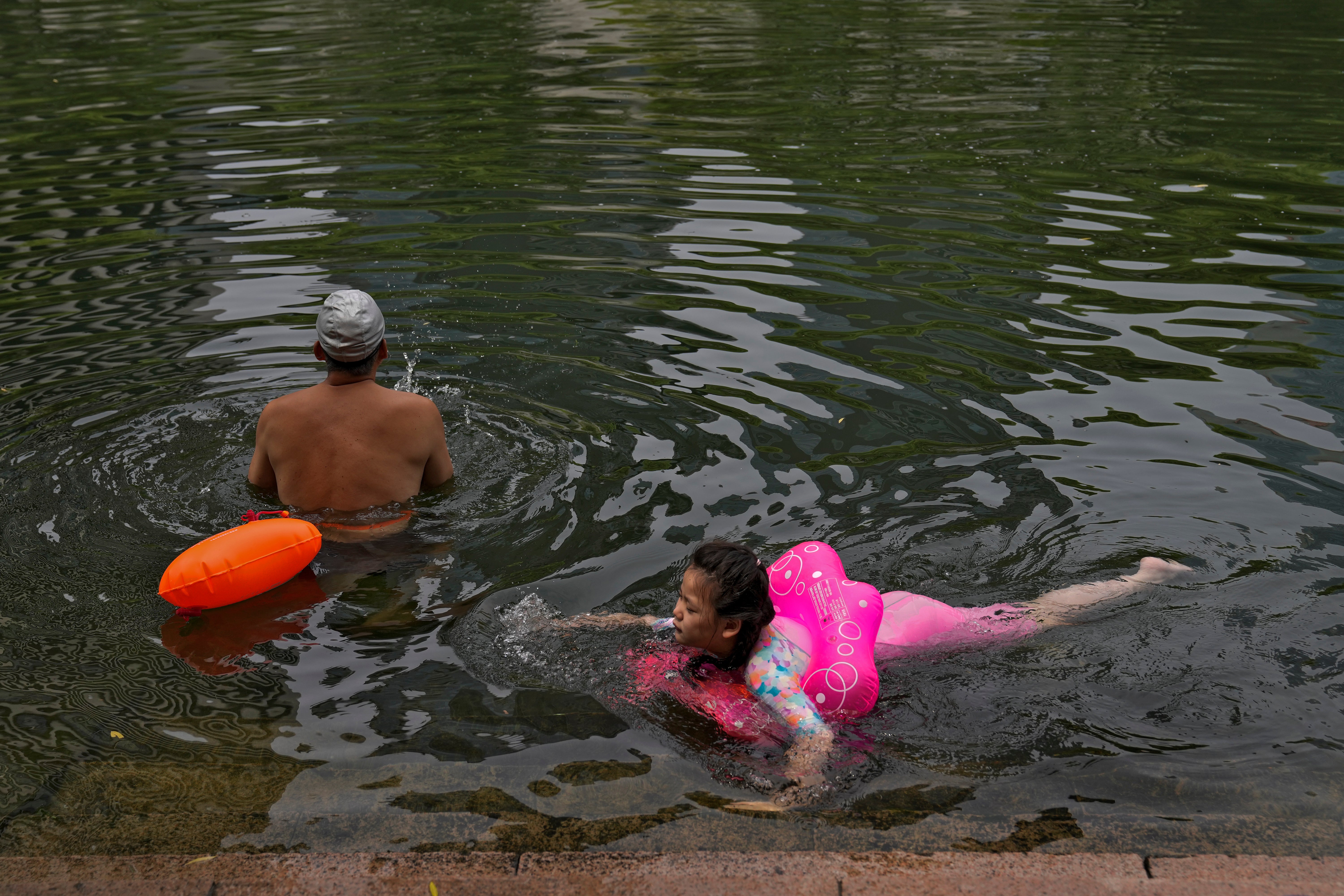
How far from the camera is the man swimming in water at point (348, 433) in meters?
5.29

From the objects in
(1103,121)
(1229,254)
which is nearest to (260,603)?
(1229,254)

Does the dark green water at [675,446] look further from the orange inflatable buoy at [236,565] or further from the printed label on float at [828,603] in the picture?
A: the printed label on float at [828,603]

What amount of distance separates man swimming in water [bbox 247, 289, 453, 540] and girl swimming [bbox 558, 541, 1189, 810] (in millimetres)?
1182

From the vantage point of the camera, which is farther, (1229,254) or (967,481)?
(1229,254)

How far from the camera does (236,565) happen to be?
4.92 meters

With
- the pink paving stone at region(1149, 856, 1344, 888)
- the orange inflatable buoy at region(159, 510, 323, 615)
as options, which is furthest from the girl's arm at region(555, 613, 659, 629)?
the pink paving stone at region(1149, 856, 1344, 888)

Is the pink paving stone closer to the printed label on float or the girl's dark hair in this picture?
the printed label on float

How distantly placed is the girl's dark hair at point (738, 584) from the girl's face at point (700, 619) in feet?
0.05

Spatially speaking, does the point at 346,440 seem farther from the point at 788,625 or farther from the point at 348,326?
the point at 788,625

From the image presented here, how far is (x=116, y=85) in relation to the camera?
1680 cm

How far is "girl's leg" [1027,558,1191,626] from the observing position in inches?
199

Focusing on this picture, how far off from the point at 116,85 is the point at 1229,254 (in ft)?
49.3

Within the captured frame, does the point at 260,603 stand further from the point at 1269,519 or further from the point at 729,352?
the point at 1269,519

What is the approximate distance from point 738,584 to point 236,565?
2175 millimetres
